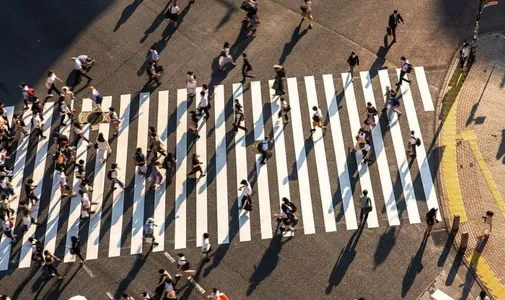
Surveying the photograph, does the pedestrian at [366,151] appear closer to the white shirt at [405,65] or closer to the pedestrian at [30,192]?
the white shirt at [405,65]

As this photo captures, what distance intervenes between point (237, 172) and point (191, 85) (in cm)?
575

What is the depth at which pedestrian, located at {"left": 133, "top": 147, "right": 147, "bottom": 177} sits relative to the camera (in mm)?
30766

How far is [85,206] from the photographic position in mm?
29828

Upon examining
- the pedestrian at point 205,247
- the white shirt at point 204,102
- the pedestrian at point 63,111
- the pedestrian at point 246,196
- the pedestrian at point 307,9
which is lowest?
the pedestrian at point 205,247

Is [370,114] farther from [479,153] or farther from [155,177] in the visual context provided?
[155,177]

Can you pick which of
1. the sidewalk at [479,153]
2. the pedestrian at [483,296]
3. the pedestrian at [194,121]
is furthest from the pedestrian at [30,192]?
the pedestrian at [483,296]

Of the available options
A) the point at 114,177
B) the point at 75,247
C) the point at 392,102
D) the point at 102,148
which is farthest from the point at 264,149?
the point at 75,247

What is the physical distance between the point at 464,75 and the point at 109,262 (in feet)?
65.1

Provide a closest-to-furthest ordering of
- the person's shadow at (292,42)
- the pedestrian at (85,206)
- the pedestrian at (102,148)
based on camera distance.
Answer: the pedestrian at (85,206) → the pedestrian at (102,148) → the person's shadow at (292,42)

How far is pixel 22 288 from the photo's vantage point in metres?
28.1

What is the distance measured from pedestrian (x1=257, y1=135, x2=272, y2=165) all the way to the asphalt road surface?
44 cm

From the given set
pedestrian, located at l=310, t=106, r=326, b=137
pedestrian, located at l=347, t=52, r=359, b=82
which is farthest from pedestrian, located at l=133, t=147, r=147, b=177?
pedestrian, located at l=347, t=52, r=359, b=82

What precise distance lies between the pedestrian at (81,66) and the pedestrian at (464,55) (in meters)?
19.6

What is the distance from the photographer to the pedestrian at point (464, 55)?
33688 mm
